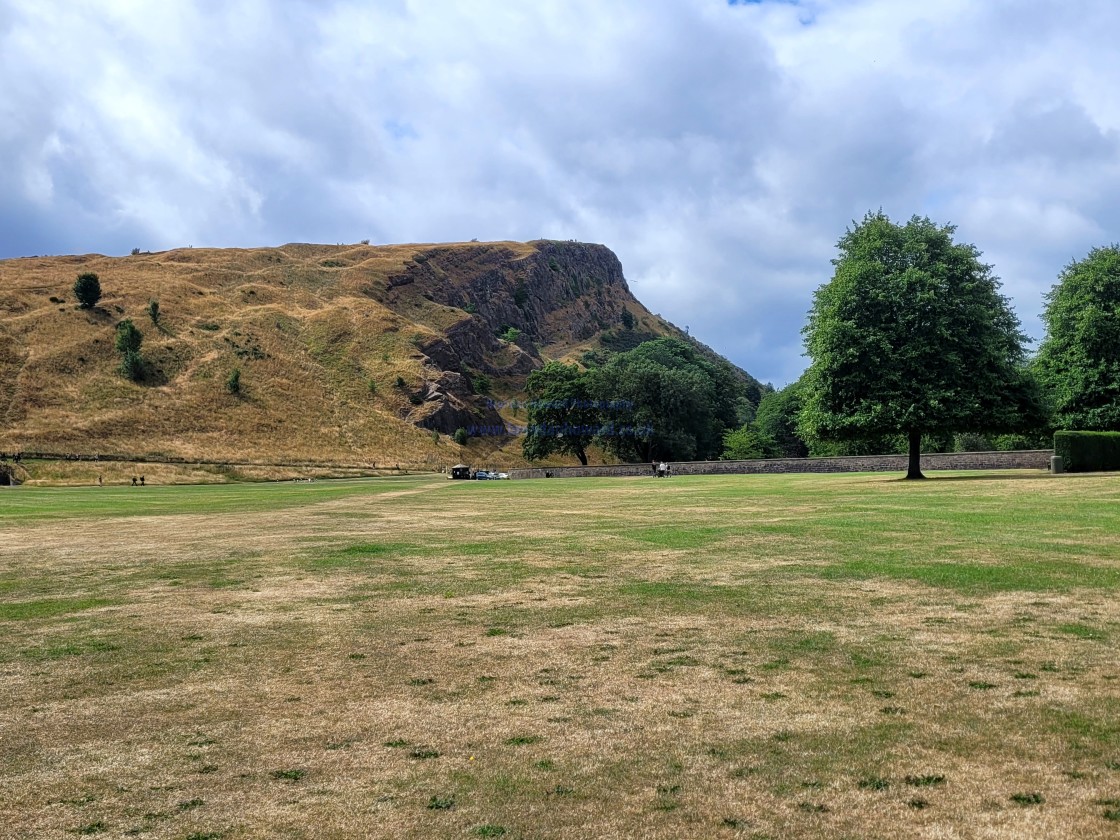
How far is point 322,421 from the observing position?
110 metres

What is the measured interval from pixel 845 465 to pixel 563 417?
4526 cm

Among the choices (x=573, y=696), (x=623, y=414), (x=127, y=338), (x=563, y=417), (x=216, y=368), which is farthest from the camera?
(x=216, y=368)

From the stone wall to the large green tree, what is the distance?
15.1m

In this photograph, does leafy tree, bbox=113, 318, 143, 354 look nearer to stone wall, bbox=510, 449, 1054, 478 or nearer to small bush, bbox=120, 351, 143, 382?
small bush, bbox=120, 351, 143, 382

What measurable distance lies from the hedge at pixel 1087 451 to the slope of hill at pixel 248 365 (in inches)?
3067

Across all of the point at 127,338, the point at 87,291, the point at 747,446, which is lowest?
the point at 747,446

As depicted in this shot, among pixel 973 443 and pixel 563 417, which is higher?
pixel 563 417

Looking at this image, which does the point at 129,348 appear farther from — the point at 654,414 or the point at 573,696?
the point at 573,696

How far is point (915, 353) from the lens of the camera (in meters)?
42.7

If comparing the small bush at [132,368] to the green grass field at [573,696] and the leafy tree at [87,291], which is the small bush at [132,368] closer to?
the leafy tree at [87,291]

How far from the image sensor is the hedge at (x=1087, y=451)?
140ft

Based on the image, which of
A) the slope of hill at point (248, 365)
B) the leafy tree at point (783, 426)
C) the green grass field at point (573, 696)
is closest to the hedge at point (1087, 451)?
the green grass field at point (573, 696)

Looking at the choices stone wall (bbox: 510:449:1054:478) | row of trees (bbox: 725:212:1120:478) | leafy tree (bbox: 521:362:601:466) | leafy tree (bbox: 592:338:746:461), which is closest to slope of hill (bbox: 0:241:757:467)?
leafy tree (bbox: 521:362:601:466)

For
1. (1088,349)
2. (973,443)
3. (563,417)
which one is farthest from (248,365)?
(1088,349)
